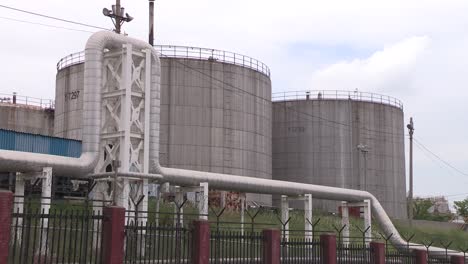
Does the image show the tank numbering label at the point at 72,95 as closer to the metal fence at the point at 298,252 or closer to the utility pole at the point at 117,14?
the utility pole at the point at 117,14

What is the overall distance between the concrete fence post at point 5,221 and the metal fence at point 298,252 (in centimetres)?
829

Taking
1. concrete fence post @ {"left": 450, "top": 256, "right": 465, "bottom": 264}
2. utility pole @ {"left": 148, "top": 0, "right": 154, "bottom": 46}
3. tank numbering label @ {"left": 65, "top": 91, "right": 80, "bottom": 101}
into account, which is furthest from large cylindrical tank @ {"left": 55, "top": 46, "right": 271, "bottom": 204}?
concrete fence post @ {"left": 450, "top": 256, "right": 465, "bottom": 264}

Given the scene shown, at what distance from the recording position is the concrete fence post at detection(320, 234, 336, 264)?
19.1 m

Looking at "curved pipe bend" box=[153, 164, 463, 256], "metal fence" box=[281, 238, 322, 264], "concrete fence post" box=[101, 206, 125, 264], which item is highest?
"curved pipe bend" box=[153, 164, 463, 256]

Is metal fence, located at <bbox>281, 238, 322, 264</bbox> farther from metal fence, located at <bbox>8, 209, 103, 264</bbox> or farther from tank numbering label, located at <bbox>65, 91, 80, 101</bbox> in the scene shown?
tank numbering label, located at <bbox>65, 91, 80, 101</bbox>

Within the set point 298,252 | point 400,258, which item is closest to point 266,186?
point 400,258

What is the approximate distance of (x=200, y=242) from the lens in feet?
50.0

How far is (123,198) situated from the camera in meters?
21.4

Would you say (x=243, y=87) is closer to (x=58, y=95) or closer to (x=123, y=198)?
(x=58, y=95)

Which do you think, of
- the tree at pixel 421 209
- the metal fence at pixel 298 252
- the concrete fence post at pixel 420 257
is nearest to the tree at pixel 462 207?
the tree at pixel 421 209

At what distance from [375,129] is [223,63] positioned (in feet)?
62.3

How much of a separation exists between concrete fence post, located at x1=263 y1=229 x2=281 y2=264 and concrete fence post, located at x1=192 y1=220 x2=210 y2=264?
234 cm

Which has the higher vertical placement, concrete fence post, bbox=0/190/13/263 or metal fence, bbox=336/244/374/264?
concrete fence post, bbox=0/190/13/263

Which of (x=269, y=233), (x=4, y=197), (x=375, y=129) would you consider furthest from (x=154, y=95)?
(x=375, y=129)
